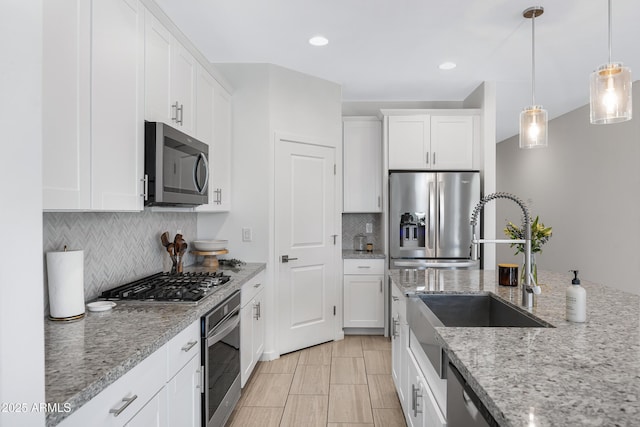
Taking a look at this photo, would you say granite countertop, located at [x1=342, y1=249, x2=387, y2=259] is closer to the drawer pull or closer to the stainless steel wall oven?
the stainless steel wall oven

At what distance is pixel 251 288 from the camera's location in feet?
9.95

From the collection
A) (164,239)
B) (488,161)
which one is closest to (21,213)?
(164,239)

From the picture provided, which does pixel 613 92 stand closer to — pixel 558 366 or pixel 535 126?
pixel 535 126

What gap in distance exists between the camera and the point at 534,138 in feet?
8.68

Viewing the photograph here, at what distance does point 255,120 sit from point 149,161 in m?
1.73

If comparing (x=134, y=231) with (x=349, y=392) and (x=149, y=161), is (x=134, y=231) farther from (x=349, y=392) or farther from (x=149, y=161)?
(x=349, y=392)

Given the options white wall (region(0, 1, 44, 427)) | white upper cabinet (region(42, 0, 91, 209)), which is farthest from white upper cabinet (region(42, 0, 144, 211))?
white wall (region(0, 1, 44, 427))

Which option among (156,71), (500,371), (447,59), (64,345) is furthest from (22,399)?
(447,59)

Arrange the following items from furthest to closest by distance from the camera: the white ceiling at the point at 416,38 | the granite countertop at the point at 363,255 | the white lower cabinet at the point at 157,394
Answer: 1. the granite countertop at the point at 363,255
2. the white ceiling at the point at 416,38
3. the white lower cabinet at the point at 157,394

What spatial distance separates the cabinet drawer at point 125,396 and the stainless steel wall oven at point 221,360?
480mm

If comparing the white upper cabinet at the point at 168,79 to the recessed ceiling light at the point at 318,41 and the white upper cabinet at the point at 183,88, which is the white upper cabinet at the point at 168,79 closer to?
the white upper cabinet at the point at 183,88

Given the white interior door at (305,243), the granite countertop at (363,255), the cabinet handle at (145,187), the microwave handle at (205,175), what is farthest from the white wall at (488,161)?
the cabinet handle at (145,187)

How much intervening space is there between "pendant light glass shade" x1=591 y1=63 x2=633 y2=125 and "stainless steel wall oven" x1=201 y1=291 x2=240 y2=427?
2194mm

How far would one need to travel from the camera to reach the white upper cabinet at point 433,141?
4309 mm
